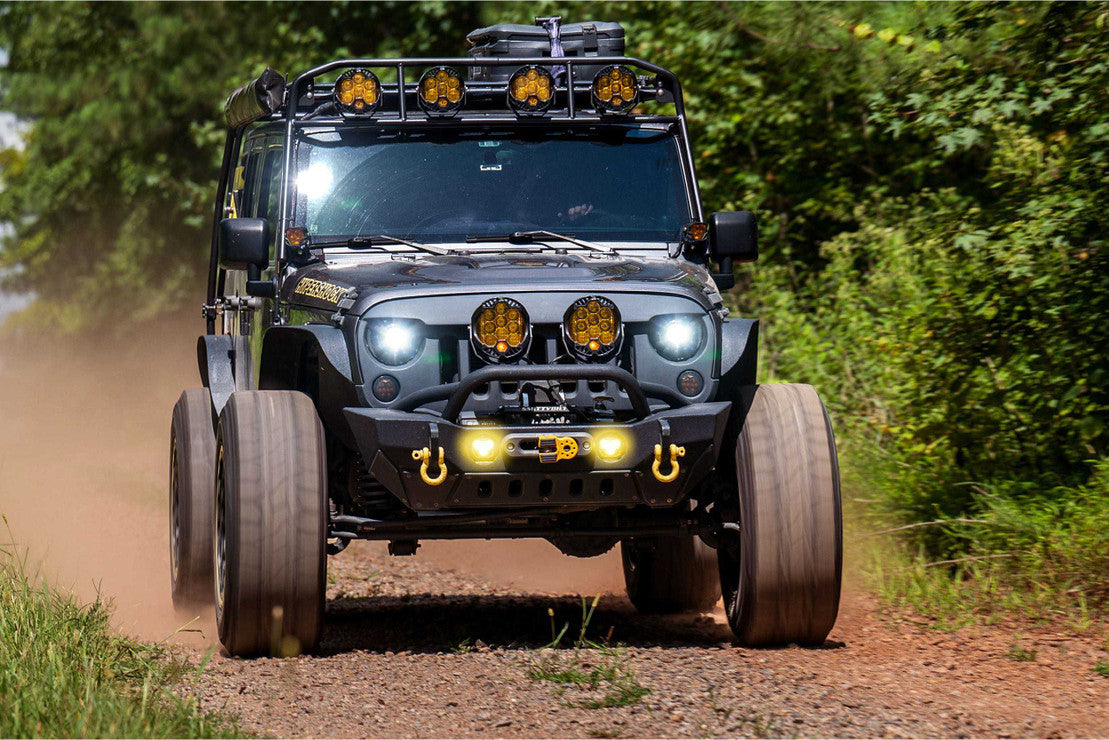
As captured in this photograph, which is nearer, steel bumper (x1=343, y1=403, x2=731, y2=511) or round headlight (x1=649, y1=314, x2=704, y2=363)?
steel bumper (x1=343, y1=403, x2=731, y2=511)

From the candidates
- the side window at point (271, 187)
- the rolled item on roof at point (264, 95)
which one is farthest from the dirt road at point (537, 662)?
the rolled item on roof at point (264, 95)

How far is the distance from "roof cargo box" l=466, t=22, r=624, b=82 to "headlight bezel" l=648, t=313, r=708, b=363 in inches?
86.1

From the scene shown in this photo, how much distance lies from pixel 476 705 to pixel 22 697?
1.38 metres

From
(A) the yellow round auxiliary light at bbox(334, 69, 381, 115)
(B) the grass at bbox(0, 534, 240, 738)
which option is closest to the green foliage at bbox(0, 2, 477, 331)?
(A) the yellow round auxiliary light at bbox(334, 69, 381, 115)

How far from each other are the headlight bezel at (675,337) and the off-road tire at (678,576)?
1912mm

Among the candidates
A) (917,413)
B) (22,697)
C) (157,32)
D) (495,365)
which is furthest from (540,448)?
(157,32)

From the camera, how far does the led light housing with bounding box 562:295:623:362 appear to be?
5730mm

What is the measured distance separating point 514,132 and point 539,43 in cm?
94

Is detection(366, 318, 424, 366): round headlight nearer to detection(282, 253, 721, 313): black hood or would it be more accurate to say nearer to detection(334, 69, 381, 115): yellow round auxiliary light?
detection(282, 253, 721, 313): black hood

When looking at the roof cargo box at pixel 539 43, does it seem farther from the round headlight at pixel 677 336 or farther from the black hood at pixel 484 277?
the round headlight at pixel 677 336

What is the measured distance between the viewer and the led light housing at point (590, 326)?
18.8ft

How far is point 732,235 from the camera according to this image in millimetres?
6742

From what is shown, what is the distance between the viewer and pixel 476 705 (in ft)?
16.4

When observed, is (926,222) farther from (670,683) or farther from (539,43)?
(670,683)
